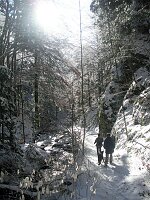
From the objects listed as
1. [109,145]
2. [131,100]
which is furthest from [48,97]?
[131,100]

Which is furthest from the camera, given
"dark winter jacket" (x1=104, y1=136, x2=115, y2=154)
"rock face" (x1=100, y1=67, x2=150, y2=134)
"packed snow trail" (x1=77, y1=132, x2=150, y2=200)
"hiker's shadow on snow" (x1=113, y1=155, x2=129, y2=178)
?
"rock face" (x1=100, y1=67, x2=150, y2=134)

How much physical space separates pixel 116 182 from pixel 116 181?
0.10 metres

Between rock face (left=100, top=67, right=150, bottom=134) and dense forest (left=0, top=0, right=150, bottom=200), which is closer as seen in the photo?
dense forest (left=0, top=0, right=150, bottom=200)

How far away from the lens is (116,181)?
15.3 meters

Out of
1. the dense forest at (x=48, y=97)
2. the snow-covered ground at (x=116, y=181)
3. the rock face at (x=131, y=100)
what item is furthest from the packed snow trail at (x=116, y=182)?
the rock face at (x=131, y=100)

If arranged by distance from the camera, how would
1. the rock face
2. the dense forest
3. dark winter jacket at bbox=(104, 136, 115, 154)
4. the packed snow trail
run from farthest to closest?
1. the rock face
2. dark winter jacket at bbox=(104, 136, 115, 154)
3. the dense forest
4. the packed snow trail

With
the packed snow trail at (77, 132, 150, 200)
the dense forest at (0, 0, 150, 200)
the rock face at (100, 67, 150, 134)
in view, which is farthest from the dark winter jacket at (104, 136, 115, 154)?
the rock face at (100, 67, 150, 134)

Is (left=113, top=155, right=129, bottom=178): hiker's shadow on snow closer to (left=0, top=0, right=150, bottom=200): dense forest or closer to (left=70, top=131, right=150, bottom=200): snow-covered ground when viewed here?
(left=70, top=131, right=150, bottom=200): snow-covered ground

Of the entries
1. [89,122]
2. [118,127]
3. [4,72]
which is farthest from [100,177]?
[89,122]

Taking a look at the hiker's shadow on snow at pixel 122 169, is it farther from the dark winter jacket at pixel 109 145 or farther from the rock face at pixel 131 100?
the rock face at pixel 131 100

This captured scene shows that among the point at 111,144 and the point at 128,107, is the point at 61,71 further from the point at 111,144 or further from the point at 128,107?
the point at 128,107

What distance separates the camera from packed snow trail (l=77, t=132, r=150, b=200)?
13.3 m

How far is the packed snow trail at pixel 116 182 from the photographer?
1327cm

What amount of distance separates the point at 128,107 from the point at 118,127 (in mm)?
1754
